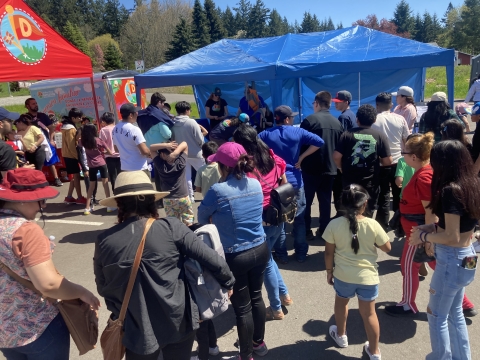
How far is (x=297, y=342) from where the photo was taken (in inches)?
124

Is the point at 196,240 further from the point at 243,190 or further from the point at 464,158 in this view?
the point at 464,158

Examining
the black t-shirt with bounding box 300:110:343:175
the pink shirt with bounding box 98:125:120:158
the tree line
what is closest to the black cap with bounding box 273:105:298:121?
the black t-shirt with bounding box 300:110:343:175

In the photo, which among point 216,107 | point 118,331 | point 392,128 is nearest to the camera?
point 118,331

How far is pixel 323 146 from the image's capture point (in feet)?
15.6

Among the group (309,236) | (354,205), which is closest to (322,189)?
(309,236)

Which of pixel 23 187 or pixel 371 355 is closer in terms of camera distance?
pixel 23 187

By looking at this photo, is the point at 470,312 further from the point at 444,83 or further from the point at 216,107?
the point at 444,83

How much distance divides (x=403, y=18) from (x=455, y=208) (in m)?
91.6

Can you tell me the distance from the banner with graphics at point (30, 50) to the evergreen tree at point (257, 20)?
75055 mm

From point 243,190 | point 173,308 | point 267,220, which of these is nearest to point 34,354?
point 173,308

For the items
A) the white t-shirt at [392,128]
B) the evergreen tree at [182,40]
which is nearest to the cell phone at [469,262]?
the white t-shirt at [392,128]

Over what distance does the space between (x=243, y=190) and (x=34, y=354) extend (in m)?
1.51

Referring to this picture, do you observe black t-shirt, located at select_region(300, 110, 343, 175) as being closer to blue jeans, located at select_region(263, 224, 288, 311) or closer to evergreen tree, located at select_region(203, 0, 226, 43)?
blue jeans, located at select_region(263, 224, 288, 311)

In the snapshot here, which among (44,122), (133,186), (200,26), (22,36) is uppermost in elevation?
(200,26)
